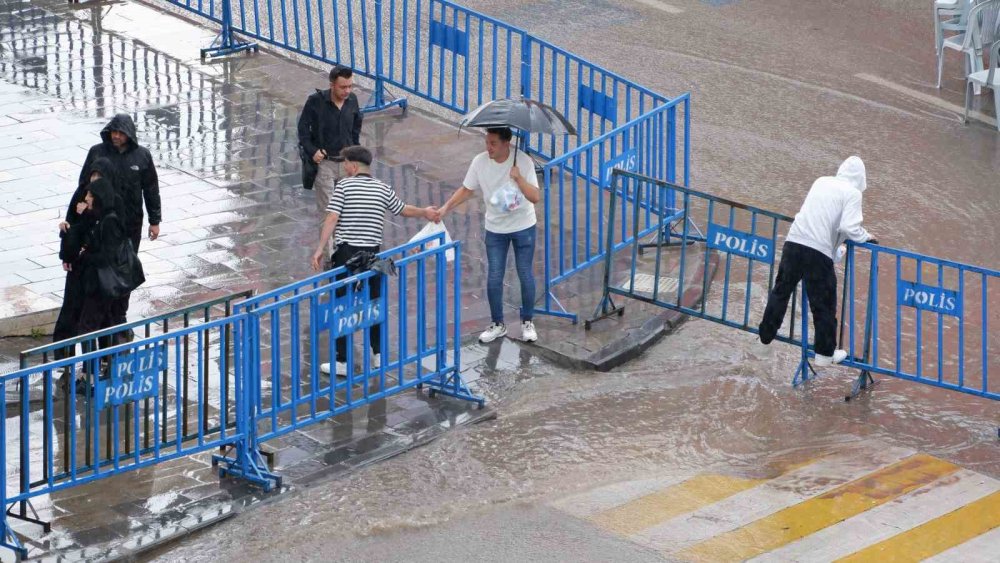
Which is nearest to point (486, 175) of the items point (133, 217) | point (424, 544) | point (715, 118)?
point (133, 217)

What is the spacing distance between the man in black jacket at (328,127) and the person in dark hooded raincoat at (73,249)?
7.16 feet

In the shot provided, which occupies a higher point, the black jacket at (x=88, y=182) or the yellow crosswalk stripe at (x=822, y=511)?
the black jacket at (x=88, y=182)

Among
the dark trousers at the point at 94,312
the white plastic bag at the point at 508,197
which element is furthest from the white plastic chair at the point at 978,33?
the dark trousers at the point at 94,312

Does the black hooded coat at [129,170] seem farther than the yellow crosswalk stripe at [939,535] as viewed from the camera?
Yes

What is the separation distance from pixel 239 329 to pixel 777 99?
910 centimetres

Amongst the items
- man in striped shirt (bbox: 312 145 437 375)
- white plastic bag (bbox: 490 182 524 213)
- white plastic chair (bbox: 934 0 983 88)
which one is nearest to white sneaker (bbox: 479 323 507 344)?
white plastic bag (bbox: 490 182 524 213)

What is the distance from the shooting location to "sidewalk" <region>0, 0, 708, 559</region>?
371 inches

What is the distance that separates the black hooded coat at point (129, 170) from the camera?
35.6 ft

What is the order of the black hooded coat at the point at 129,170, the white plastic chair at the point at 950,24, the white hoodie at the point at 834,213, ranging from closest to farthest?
the white hoodie at the point at 834,213 → the black hooded coat at the point at 129,170 → the white plastic chair at the point at 950,24

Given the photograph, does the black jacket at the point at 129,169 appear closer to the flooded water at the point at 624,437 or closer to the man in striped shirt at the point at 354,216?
the man in striped shirt at the point at 354,216

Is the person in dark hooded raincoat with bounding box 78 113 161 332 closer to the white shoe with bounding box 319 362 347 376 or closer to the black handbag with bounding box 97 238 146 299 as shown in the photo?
the black handbag with bounding box 97 238 146 299

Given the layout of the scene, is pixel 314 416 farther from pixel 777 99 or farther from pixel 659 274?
pixel 777 99

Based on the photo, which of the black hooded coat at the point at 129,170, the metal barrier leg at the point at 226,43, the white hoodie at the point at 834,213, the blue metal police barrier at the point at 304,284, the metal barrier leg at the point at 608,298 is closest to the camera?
the blue metal police barrier at the point at 304,284

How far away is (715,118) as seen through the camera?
16.3 m
